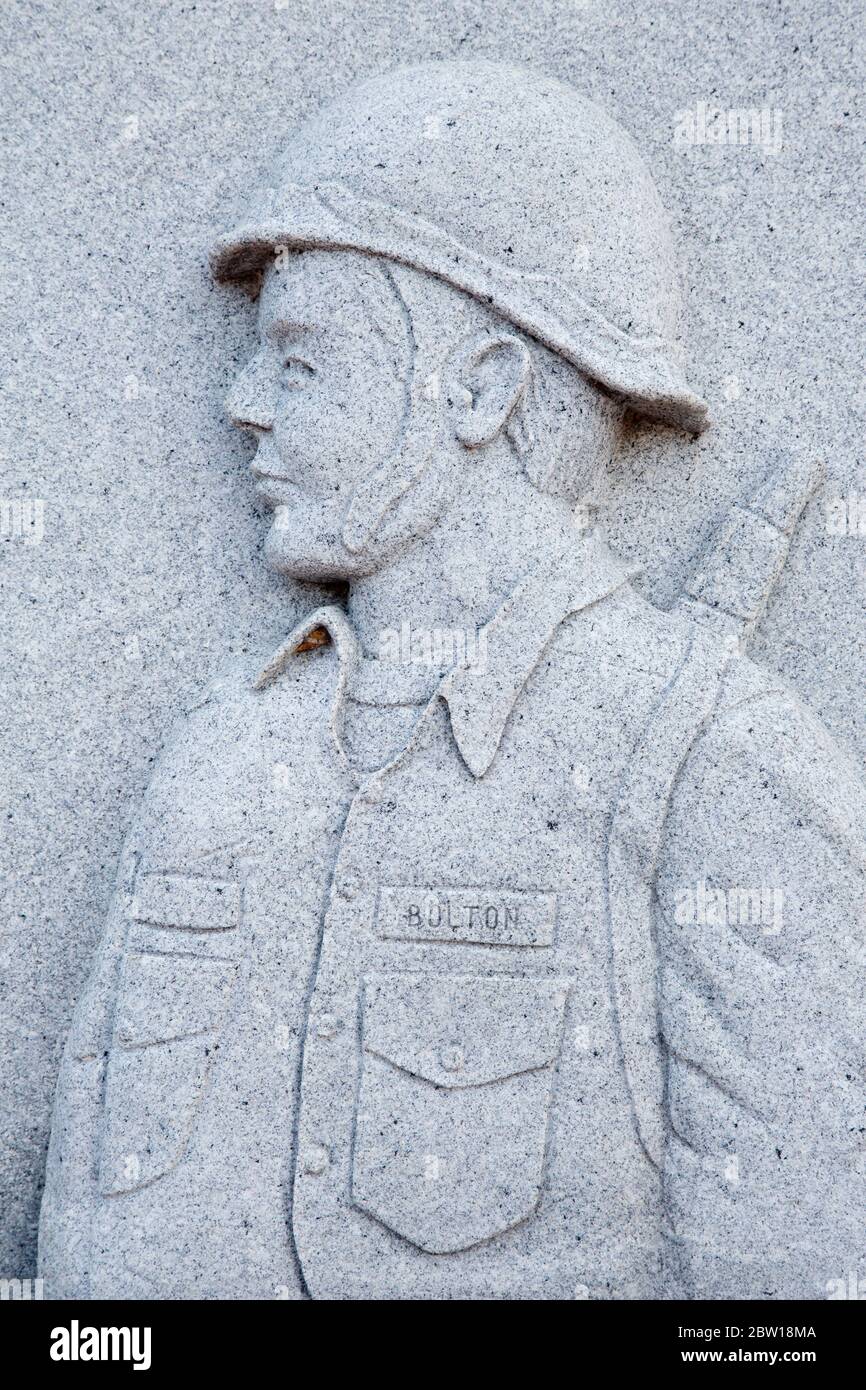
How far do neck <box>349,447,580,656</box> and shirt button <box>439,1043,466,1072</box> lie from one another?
2.92ft

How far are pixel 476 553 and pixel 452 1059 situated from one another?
3.58 feet

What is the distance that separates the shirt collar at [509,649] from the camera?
132 inches

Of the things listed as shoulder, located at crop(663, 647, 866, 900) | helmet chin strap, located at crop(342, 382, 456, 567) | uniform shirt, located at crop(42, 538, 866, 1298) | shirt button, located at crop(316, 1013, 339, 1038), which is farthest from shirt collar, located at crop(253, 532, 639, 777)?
shirt button, located at crop(316, 1013, 339, 1038)

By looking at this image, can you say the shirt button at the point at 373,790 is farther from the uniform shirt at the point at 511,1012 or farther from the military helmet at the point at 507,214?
the military helmet at the point at 507,214

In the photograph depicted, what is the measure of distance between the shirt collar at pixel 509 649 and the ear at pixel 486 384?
0.32 meters

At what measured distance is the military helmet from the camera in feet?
11.2

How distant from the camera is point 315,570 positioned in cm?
355

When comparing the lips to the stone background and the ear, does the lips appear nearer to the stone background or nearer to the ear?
the stone background

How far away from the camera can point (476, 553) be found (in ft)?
11.3

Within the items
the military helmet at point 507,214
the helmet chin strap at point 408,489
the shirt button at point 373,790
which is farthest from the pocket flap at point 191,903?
the military helmet at point 507,214

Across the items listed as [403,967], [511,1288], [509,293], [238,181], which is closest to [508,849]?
[403,967]

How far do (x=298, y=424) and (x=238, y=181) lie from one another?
31.4 inches

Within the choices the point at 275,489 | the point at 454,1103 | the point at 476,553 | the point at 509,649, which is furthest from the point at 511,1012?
the point at 275,489

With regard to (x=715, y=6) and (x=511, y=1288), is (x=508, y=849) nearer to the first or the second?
(x=511, y=1288)
